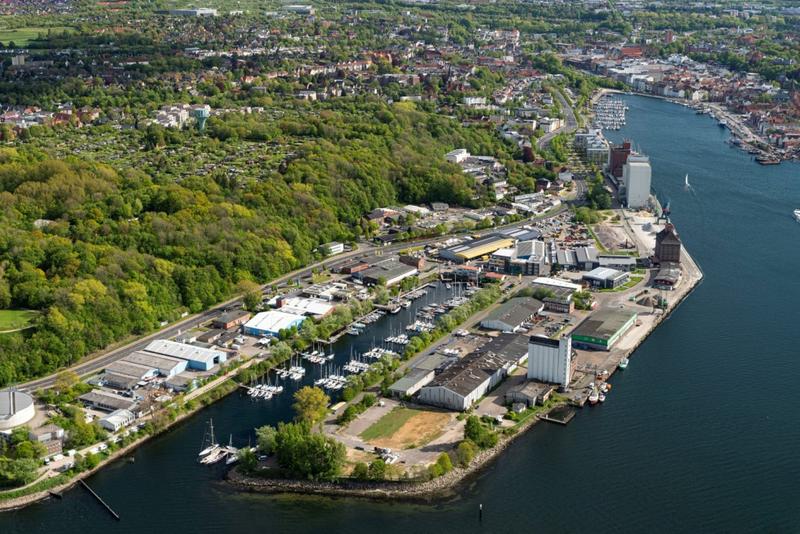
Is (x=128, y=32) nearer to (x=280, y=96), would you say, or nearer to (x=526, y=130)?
(x=280, y=96)

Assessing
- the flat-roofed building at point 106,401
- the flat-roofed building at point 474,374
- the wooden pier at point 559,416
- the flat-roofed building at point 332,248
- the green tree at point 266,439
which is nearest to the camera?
the green tree at point 266,439

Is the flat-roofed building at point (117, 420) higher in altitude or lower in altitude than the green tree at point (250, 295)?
lower

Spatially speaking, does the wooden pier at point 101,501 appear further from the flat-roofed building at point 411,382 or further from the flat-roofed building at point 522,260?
the flat-roofed building at point 522,260

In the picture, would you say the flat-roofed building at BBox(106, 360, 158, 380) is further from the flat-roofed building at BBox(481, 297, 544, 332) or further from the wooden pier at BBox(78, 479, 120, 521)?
the flat-roofed building at BBox(481, 297, 544, 332)

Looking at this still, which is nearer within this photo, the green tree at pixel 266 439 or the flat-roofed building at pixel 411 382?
the green tree at pixel 266 439

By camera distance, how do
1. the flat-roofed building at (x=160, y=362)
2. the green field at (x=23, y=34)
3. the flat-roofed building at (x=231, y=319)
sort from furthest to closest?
1. the green field at (x=23, y=34)
2. the flat-roofed building at (x=231, y=319)
3. the flat-roofed building at (x=160, y=362)

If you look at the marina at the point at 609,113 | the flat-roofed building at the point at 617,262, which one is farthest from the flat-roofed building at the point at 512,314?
the marina at the point at 609,113

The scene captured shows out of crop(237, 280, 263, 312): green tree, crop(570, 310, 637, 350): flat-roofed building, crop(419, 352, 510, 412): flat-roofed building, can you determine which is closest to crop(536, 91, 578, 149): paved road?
crop(570, 310, 637, 350): flat-roofed building

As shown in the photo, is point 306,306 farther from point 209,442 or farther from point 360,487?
point 360,487
